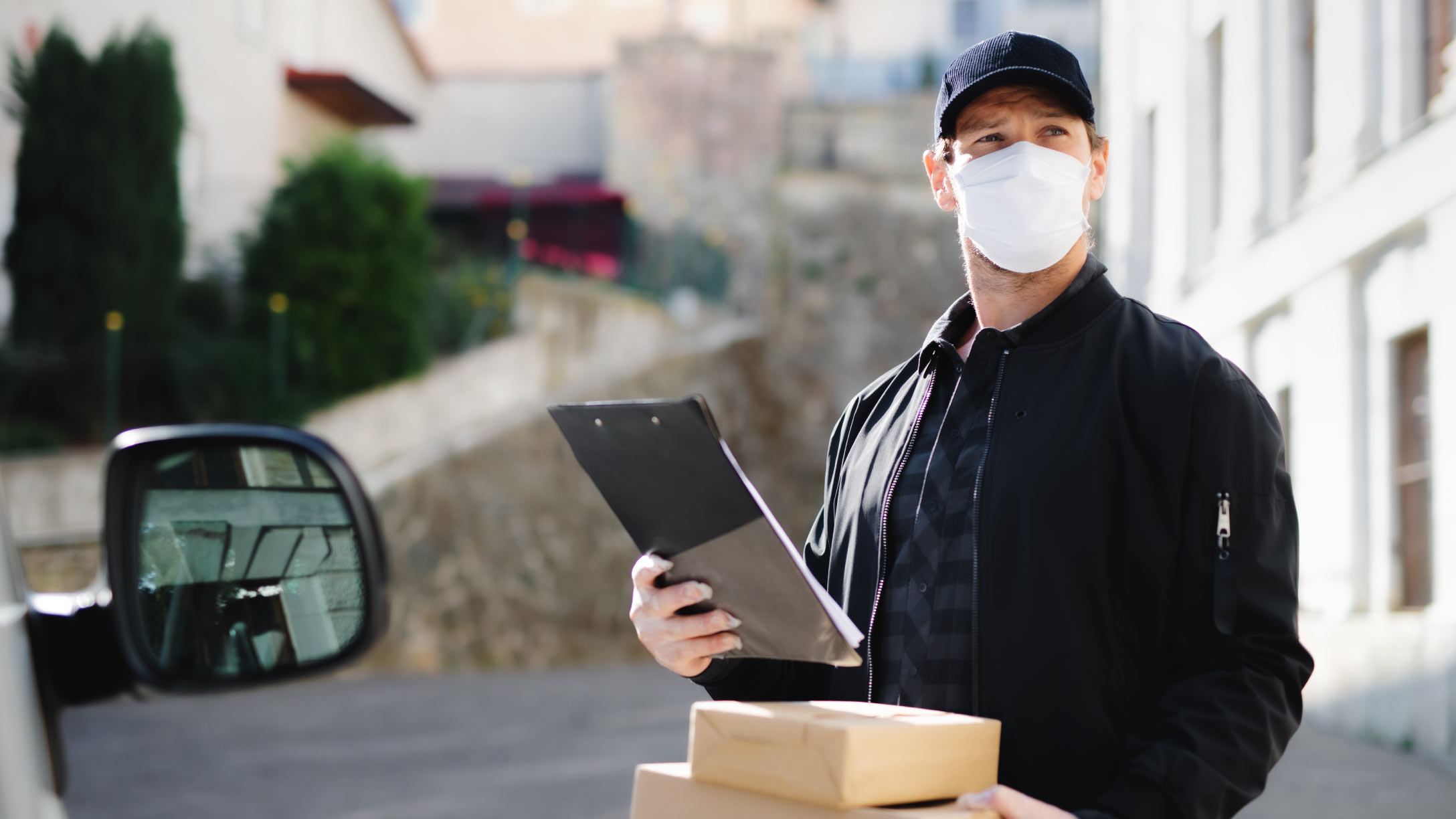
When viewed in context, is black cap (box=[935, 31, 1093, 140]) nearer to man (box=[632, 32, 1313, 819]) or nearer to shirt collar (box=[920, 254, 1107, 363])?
man (box=[632, 32, 1313, 819])

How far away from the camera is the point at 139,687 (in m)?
1.46

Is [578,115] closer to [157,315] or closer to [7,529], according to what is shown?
[157,315]

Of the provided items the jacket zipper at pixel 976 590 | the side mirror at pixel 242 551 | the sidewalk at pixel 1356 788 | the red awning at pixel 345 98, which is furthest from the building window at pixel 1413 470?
the red awning at pixel 345 98

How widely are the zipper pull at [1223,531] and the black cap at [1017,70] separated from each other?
790 millimetres

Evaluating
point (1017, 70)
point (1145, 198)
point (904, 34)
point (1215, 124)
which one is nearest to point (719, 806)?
point (1017, 70)

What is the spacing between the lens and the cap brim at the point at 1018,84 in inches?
90.8

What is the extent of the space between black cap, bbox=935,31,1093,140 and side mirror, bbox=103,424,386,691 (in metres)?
1.30

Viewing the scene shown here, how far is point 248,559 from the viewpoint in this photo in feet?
5.59

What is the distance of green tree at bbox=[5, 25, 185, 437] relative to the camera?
17.0 meters

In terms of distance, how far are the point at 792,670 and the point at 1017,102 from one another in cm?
113

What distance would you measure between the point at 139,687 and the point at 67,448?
16301 mm

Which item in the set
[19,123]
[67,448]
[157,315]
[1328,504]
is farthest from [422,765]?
[19,123]

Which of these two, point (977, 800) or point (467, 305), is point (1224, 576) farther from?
point (467, 305)

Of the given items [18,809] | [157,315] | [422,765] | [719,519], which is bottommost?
[422,765]
